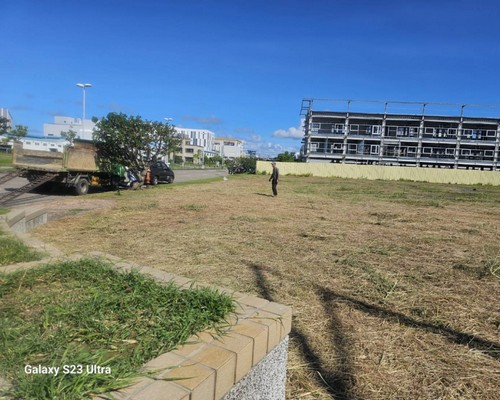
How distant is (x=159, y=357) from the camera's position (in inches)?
67.9

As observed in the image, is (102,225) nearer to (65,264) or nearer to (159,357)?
(65,264)

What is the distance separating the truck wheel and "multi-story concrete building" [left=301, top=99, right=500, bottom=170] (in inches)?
2238

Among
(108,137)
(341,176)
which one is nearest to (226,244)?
(108,137)

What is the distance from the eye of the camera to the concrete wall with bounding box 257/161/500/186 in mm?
42281

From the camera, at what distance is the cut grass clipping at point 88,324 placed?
1512 mm

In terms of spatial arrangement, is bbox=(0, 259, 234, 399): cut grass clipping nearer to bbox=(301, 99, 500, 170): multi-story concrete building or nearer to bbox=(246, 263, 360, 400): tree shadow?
bbox=(246, 263, 360, 400): tree shadow

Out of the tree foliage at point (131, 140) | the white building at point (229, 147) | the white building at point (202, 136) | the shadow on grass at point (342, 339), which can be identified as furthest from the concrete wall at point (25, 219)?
the white building at point (202, 136)

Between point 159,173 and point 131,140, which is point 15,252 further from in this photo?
point 159,173

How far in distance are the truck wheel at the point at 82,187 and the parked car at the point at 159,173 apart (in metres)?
6.59

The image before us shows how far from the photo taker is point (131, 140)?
19641 millimetres

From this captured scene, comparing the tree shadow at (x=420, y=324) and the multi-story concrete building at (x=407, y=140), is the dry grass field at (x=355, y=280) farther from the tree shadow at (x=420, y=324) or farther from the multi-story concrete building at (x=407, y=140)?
the multi-story concrete building at (x=407, y=140)

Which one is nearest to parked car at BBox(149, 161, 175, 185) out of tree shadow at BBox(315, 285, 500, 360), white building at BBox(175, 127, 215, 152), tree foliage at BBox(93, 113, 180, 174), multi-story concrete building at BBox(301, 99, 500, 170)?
tree foliage at BBox(93, 113, 180, 174)

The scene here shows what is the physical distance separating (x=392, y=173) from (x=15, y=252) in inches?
1810

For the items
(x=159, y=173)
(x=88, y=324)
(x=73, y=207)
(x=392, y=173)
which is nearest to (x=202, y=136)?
(x=392, y=173)
